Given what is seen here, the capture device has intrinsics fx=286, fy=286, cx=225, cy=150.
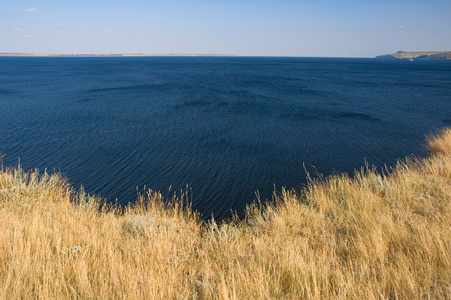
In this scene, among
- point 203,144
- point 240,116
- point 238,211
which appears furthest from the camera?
point 240,116

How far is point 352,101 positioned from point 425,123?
11.9 m

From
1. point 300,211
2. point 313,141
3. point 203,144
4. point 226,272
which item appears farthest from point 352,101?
point 226,272

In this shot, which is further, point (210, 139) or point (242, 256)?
point (210, 139)

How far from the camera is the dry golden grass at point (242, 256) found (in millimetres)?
3922

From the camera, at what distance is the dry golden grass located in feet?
12.9

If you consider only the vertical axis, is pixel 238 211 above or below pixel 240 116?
below

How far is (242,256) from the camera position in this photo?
17.0 feet

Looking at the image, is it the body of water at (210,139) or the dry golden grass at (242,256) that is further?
the body of water at (210,139)

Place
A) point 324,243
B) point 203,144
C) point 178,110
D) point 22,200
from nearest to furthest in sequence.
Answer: point 324,243 → point 22,200 → point 203,144 → point 178,110

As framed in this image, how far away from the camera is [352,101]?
34.2 meters

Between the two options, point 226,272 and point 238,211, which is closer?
point 226,272

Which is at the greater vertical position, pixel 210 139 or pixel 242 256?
pixel 242 256

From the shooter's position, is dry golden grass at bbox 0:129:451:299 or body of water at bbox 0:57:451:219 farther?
body of water at bbox 0:57:451:219

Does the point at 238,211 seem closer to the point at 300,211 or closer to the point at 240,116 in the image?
the point at 300,211
